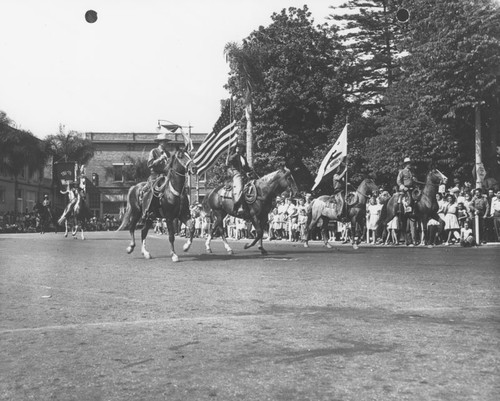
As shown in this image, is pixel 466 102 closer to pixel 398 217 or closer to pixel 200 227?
pixel 398 217

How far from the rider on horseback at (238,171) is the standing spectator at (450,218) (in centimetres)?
886

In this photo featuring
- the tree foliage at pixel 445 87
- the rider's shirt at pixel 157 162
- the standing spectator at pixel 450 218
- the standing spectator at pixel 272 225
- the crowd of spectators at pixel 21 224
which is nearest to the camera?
the rider's shirt at pixel 157 162

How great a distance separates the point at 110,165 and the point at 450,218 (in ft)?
219

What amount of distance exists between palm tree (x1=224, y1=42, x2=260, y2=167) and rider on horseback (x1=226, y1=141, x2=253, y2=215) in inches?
241

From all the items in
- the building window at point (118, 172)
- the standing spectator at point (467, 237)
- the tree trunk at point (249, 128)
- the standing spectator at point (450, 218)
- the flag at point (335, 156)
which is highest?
the building window at point (118, 172)

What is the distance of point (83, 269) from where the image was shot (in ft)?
37.5

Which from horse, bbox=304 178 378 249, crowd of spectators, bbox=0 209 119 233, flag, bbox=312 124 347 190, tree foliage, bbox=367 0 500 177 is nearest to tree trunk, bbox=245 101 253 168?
flag, bbox=312 124 347 190

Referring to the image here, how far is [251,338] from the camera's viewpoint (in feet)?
16.9

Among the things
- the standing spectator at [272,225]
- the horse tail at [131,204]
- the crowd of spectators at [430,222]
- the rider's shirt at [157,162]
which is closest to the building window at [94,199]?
the crowd of spectators at [430,222]

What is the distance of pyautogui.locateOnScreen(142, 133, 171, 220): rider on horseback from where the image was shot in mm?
13898

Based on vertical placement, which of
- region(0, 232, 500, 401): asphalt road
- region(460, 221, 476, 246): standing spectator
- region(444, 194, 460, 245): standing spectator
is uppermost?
region(444, 194, 460, 245): standing spectator

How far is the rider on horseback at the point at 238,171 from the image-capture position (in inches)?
622

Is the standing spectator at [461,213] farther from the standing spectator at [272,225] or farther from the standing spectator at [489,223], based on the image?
the standing spectator at [272,225]

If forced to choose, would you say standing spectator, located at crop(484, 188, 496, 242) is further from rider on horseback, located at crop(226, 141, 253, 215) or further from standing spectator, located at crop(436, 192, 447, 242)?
rider on horseback, located at crop(226, 141, 253, 215)
